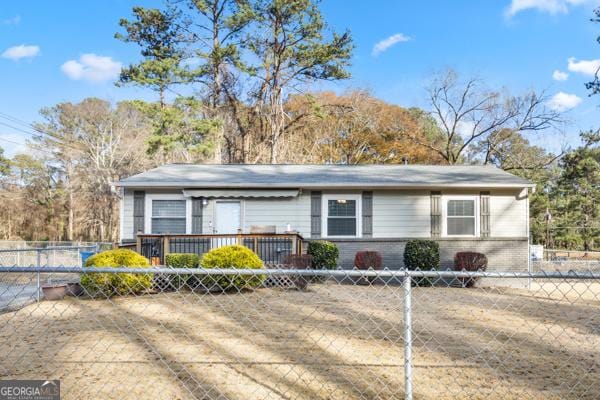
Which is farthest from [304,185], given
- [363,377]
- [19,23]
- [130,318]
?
[19,23]

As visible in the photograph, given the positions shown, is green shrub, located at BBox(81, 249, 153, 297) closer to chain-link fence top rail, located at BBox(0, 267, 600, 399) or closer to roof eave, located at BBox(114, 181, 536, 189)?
chain-link fence top rail, located at BBox(0, 267, 600, 399)

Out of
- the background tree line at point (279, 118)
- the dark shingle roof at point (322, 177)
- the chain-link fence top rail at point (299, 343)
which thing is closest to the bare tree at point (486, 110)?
the background tree line at point (279, 118)

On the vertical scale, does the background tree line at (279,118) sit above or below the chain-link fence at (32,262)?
above

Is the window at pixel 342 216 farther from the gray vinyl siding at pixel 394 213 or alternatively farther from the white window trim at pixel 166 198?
the white window trim at pixel 166 198

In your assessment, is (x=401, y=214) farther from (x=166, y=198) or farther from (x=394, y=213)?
(x=166, y=198)

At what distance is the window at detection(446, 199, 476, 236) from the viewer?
42.2 ft

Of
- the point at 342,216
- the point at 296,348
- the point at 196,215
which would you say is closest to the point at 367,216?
the point at 342,216

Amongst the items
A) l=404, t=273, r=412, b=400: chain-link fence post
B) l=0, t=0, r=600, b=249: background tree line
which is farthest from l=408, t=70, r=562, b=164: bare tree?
l=404, t=273, r=412, b=400: chain-link fence post

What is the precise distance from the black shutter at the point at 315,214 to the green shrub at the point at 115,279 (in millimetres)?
5067

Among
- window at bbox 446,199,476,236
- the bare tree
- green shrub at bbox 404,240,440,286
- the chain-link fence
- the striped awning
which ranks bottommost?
the chain-link fence

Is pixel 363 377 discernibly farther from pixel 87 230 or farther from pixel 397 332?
pixel 87 230

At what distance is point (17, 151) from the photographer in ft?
116

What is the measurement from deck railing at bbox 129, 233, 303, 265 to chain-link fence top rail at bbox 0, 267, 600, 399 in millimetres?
1884

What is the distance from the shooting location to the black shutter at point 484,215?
12.8m
